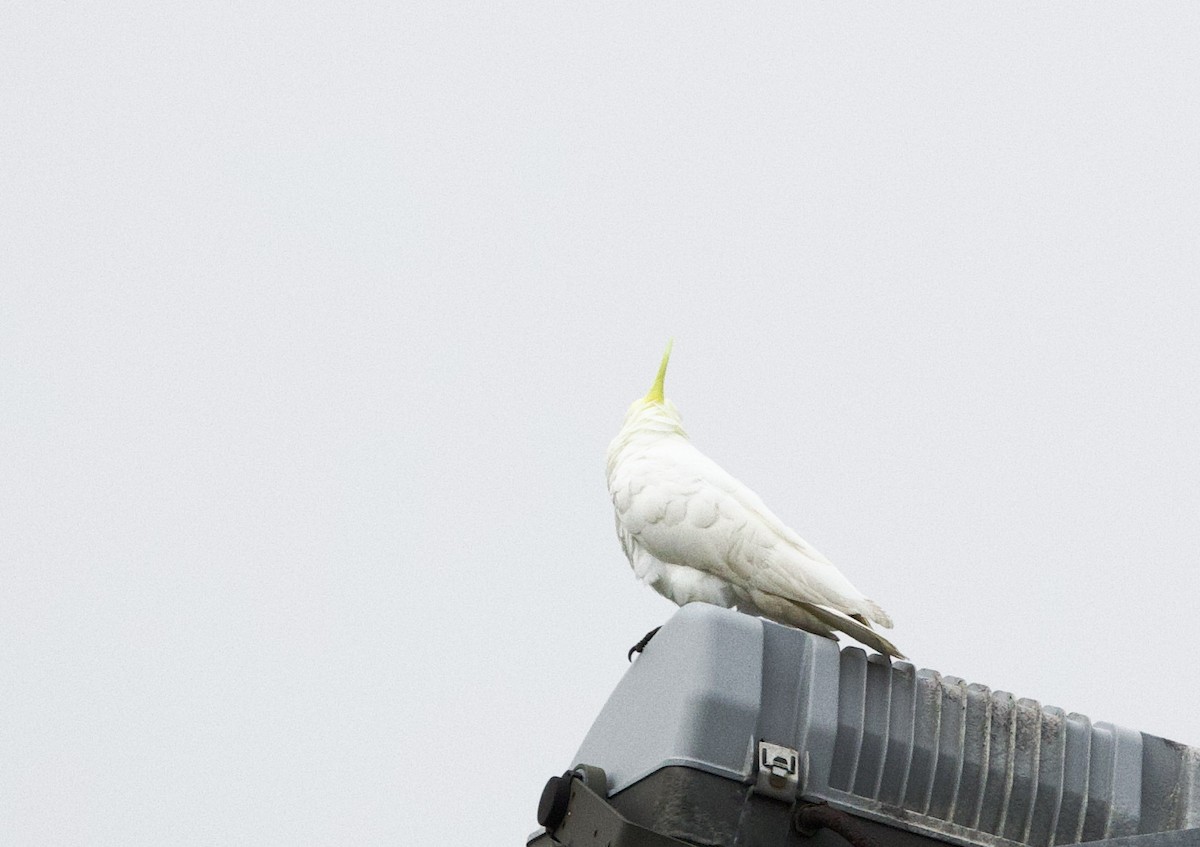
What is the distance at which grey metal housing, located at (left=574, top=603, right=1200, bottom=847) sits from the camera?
4969mm

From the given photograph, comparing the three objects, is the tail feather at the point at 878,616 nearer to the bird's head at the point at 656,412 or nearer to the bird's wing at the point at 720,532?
the bird's wing at the point at 720,532

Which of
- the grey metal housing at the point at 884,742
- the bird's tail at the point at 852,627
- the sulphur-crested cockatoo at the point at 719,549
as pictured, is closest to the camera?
the grey metal housing at the point at 884,742

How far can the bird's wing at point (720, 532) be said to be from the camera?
236 inches

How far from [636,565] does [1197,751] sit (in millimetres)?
2466

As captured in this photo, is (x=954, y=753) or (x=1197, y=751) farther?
(x=1197, y=751)

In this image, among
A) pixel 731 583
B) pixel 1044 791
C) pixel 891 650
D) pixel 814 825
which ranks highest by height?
pixel 731 583

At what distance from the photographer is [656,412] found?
23.9 feet

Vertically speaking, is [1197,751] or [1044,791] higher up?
[1197,751]

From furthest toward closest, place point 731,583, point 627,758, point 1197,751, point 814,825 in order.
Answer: point 731,583, point 1197,751, point 627,758, point 814,825

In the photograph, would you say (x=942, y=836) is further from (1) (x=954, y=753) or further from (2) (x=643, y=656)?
(2) (x=643, y=656)

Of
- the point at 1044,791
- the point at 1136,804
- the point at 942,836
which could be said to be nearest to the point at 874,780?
the point at 942,836

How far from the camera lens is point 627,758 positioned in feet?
17.1

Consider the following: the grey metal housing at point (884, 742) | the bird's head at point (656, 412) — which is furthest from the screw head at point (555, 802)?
the bird's head at point (656, 412)

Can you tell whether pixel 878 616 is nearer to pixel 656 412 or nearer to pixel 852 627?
pixel 852 627
